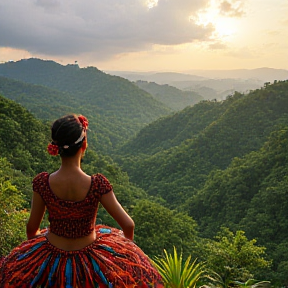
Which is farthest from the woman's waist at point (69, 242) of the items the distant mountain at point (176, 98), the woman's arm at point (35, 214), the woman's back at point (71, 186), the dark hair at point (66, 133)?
the distant mountain at point (176, 98)

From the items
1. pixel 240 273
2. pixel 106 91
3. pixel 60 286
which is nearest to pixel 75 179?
pixel 60 286

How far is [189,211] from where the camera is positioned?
3444cm

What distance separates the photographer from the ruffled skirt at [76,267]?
2.08 meters

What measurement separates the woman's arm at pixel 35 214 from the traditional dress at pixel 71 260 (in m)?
0.05

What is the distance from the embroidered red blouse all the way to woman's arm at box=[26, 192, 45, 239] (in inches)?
1.8

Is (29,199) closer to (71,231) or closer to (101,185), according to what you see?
(71,231)

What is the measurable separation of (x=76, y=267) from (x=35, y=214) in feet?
1.44

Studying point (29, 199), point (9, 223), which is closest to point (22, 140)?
point (29, 199)

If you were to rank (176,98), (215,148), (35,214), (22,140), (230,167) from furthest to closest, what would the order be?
(176,98), (215,148), (230,167), (22,140), (35,214)

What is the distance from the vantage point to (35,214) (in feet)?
7.22

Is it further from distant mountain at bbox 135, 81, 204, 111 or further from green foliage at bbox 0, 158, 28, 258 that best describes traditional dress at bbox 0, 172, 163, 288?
distant mountain at bbox 135, 81, 204, 111

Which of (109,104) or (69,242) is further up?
(69,242)

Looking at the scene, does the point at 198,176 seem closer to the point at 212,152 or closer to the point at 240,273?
the point at 212,152

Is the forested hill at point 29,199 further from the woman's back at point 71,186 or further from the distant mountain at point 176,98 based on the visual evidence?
the distant mountain at point 176,98
